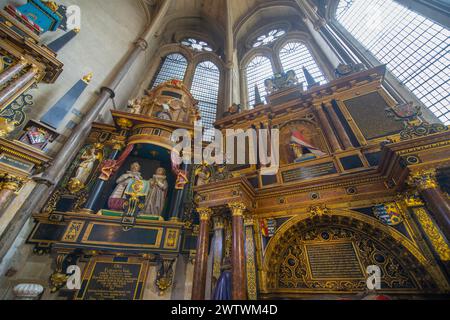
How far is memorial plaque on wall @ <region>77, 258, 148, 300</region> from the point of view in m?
4.32

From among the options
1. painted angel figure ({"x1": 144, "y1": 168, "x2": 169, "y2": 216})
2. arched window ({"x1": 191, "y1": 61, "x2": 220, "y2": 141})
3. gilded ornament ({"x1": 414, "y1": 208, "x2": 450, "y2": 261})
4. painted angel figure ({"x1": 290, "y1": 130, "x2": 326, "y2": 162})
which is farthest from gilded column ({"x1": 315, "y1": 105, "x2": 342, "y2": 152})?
arched window ({"x1": 191, "y1": 61, "x2": 220, "y2": 141})

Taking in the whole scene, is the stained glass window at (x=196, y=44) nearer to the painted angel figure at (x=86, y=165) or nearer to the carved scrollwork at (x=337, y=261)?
the painted angel figure at (x=86, y=165)

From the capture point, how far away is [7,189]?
14.0ft

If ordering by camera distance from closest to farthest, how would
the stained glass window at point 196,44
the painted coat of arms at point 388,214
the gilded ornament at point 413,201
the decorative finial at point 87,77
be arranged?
1. the gilded ornament at point 413,201
2. the painted coat of arms at point 388,214
3. the decorative finial at point 87,77
4. the stained glass window at point 196,44

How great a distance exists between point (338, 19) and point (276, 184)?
13121 millimetres

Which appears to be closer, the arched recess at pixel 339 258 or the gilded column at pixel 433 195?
the gilded column at pixel 433 195

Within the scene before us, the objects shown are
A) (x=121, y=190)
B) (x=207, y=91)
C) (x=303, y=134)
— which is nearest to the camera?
(x=121, y=190)

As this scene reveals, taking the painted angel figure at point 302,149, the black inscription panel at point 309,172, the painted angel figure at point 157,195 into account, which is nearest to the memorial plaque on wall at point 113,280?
the painted angel figure at point 157,195

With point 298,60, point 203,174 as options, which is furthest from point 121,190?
point 298,60

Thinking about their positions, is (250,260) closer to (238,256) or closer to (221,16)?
(238,256)

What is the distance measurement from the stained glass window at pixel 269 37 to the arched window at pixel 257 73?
1.72m

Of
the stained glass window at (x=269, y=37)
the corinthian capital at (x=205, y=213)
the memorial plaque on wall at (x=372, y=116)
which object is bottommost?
the corinthian capital at (x=205, y=213)

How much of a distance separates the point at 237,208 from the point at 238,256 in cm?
99

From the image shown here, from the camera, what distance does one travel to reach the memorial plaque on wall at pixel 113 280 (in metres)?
4.32
